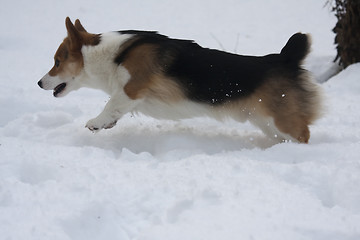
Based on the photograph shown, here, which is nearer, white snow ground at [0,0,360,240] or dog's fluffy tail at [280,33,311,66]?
white snow ground at [0,0,360,240]

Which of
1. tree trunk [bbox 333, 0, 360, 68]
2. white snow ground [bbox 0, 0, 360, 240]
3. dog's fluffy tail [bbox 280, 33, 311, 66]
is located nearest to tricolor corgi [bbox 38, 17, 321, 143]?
dog's fluffy tail [bbox 280, 33, 311, 66]

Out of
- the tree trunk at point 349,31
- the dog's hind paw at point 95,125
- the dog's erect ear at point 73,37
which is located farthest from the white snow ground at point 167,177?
the tree trunk at point 349,31

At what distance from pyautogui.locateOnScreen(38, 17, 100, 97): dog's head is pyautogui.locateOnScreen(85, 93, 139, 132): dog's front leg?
49 centimetres

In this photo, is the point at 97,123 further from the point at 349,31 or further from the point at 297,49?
the point at 349,31

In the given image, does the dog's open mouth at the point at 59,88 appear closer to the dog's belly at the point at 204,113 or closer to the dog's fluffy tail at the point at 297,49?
the dog's belly at the point at 204,113

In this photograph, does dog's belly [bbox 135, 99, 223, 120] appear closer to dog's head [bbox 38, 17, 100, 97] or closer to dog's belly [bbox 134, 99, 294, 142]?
dog's belly [bbox 134, 99, 294, 142]

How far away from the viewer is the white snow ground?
86.1 inches

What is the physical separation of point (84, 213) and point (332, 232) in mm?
1215

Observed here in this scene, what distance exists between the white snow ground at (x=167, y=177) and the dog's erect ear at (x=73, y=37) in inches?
29.5

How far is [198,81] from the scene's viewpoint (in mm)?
3822

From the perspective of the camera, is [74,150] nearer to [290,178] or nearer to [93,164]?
[93,164]

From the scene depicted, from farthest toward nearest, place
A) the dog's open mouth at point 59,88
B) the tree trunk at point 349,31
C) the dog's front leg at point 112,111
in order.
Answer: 1. the tree trunk at point 349,31
2. the dog's open mouth at point 59,88
3. the dog's front leg at point 112,111

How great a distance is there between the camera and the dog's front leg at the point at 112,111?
3.91 m

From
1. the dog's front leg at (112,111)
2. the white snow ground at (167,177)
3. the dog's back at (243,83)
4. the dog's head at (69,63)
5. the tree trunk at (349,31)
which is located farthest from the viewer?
the tree trunk at (349,31)
